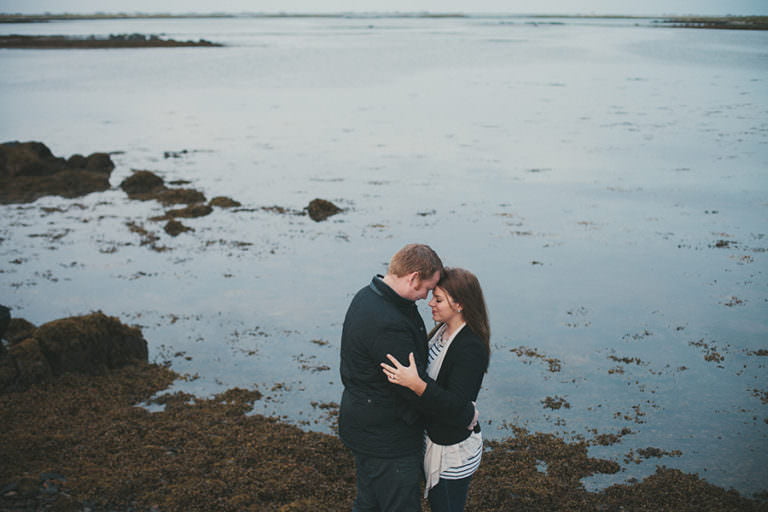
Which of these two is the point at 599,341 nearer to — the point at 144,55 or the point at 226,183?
the point at 226,183

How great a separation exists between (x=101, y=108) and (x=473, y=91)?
89.8ft

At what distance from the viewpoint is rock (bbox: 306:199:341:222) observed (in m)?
19.8

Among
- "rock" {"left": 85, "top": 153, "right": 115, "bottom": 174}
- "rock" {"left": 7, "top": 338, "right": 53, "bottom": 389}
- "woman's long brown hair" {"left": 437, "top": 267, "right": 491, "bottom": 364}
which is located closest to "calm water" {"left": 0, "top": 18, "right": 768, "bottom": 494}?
"rock" {"left": 85, "top": 153, "right": 115, "bottom": 174}

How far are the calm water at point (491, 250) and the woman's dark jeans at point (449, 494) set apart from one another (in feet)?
12.2

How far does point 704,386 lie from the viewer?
10000 millimetres

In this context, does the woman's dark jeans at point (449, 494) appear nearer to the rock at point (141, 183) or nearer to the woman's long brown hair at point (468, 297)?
the woman's long brown hair at point (468, 297)

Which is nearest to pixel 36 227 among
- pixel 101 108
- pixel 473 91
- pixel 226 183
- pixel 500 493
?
pixel 226 183

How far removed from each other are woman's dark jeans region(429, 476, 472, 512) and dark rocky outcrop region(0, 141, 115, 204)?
21810 mm

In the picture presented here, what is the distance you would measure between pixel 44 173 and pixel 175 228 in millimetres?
10338

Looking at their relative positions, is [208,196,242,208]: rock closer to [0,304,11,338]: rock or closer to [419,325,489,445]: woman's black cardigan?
[0,304,11,338]: rock

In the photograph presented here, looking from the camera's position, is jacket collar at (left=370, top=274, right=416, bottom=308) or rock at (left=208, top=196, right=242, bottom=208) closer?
jacket collar at (left=370, top=274, right=416, bottom=308)

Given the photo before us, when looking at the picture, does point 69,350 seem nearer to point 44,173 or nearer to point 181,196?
point 181,196

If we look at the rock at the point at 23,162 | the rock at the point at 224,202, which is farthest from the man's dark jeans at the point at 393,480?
the rock at the point at 23,162

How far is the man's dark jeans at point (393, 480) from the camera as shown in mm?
4641
